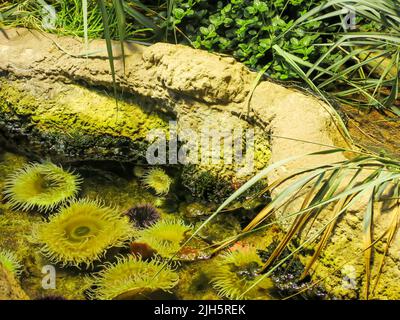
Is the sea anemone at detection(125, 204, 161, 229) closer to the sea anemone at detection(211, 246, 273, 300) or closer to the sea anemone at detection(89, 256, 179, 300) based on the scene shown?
the sea anemone at detection(89, 256, 179, 300)

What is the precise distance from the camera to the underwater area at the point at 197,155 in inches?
101

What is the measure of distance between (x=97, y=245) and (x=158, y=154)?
0.81 metres

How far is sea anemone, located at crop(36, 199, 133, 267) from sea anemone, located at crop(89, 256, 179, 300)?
4.3 inches

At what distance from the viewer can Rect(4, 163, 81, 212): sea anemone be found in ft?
10.3

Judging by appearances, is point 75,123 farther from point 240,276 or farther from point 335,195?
point 335,195

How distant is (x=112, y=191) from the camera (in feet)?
10.8

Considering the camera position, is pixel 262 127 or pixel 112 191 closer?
pixel 262 127

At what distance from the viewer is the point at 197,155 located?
3334mm

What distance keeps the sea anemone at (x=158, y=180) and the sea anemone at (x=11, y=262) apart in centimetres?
82

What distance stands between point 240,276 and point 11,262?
1.00 m

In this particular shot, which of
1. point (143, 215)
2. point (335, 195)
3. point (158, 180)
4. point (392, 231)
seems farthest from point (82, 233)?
point (392, 231)

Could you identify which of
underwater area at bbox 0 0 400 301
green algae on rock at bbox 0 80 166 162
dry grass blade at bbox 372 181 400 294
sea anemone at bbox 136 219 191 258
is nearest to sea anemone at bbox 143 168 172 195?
underwater area at bbox 0 0 400 301
